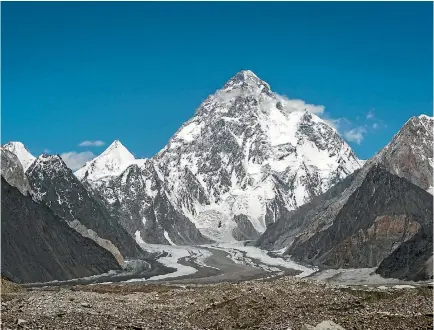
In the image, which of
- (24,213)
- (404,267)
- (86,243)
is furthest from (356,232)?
(24,213)

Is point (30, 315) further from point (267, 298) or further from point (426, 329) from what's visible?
point (426, 329)

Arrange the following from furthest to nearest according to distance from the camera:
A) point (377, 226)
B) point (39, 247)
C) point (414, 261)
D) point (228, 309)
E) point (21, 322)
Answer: point (377, 226) → point (39, 247) → point (414, 261) → point (228, 309) → point (21, 322)

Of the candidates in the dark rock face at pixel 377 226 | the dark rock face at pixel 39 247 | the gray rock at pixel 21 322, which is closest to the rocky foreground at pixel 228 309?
the gray rock at pixel 21 322

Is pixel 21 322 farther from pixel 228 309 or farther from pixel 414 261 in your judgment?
pixel 414 261

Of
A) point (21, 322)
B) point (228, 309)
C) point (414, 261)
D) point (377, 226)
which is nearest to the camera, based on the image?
point (21, 322)

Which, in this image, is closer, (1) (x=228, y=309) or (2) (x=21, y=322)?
(2) (x=21, y=322)

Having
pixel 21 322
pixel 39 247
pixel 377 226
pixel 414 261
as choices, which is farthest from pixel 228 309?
pixel 377 226
